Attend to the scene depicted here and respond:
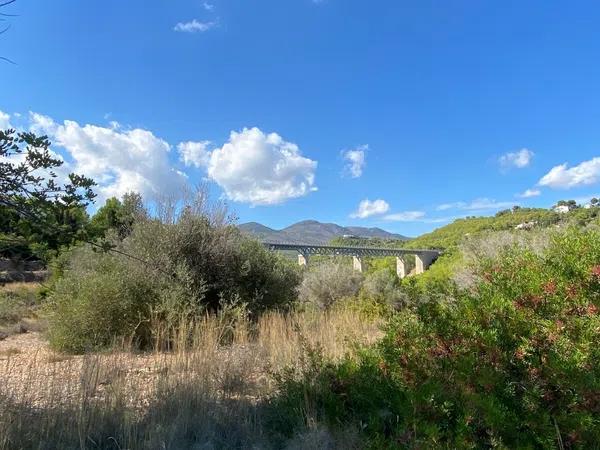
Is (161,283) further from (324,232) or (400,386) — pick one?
(324,232)

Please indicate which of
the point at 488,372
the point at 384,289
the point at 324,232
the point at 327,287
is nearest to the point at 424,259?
the point at 384,289

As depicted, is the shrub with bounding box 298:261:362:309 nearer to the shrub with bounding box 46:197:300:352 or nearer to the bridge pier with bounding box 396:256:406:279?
the shrub with bounding box 46:197:300:352

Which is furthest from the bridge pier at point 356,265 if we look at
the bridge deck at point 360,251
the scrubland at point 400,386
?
the scrubland at point 400,386

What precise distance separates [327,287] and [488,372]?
35.0 ft

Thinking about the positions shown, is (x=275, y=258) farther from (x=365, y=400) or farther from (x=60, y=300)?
(x=365, y=400)

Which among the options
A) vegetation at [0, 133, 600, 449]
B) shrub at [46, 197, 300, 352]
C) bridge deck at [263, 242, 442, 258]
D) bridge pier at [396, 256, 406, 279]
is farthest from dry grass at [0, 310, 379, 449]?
bridge pier at [396, 256, 406, 279]

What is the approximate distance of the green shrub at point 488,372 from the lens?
2.46 m

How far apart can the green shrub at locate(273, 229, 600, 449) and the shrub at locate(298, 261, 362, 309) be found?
9345 millimetres

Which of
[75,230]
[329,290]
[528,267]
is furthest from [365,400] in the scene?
[329,290]

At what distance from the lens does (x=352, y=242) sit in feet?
228

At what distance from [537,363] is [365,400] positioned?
1242 millimetres

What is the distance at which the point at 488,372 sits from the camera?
9.01 feet

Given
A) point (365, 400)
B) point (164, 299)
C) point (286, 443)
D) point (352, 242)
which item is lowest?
point (286, 443)

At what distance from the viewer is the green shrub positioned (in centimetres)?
246
